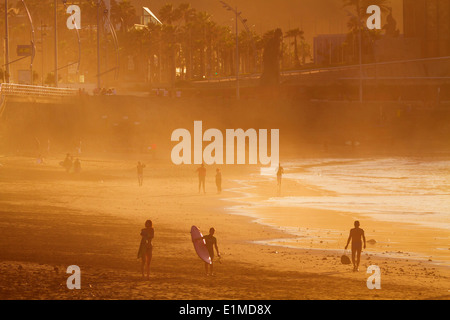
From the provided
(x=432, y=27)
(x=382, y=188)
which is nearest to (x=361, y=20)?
(x=432, y=27)

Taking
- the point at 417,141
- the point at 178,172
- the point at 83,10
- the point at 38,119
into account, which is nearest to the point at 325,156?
the point at 417,141

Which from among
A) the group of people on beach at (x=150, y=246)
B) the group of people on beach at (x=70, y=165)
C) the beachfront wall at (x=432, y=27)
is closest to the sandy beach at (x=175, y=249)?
the group of people on beach at (x=150, y=246)

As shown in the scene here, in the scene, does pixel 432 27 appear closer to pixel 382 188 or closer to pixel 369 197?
pixel 382 188

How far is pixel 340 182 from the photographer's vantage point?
156 feet

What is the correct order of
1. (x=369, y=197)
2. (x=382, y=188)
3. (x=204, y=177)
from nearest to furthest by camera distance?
(x=204, y=177) → (x=369, y=197) → (x=382, y=188)

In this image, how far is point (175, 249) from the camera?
22.8 metres

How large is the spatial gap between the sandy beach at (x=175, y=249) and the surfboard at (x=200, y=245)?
477 mm

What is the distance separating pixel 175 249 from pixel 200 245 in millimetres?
4534

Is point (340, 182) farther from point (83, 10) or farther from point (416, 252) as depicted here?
point (83, 10)

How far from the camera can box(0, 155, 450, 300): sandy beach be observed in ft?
56.2

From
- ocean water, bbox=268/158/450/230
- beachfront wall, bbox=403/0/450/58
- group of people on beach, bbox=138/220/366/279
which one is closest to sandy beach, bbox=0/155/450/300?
group of people on beach, bbox=138/220/366/279

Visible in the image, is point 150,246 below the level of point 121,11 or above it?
below

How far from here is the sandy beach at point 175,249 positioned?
56.2 feet

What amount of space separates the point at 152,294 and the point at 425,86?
8978 centimetres
